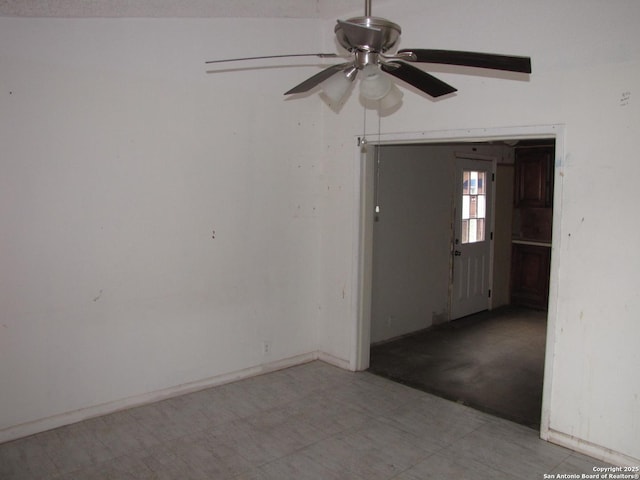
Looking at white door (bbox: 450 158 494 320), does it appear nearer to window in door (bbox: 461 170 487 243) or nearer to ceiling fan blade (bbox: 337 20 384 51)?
window in door (bbox: 461 170 487 243)

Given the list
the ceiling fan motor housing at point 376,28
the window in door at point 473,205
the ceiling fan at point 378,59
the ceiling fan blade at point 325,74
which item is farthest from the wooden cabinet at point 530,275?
the ceiling fan motor housing at point 376,28

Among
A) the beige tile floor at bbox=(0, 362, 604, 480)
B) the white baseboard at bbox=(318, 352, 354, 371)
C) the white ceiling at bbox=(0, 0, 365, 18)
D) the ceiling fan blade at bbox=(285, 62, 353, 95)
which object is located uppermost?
the white ceiling at bbox=(0, 0, 365, 18)

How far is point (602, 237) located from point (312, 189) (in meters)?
2.43

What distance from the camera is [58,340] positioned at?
3285 millimetres

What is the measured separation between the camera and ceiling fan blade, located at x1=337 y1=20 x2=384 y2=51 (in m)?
1.90

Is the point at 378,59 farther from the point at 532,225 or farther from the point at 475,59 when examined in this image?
the point at 532,225

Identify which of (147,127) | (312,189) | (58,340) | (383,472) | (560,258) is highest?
(147,127)

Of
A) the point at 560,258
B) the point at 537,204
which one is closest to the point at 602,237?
the point at 560,258

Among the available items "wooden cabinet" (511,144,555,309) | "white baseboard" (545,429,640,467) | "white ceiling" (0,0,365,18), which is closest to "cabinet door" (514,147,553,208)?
"wooden cabinet" (511,144,555,309)

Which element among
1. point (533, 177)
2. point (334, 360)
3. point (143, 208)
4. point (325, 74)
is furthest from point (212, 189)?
point (533, 177)

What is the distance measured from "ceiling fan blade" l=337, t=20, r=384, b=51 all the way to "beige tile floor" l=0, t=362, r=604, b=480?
2306mm

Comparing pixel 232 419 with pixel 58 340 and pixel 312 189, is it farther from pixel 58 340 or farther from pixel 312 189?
pixel 312 189

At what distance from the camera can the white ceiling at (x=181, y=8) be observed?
291 cm

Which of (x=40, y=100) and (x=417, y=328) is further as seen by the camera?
(x=417, y=328)
